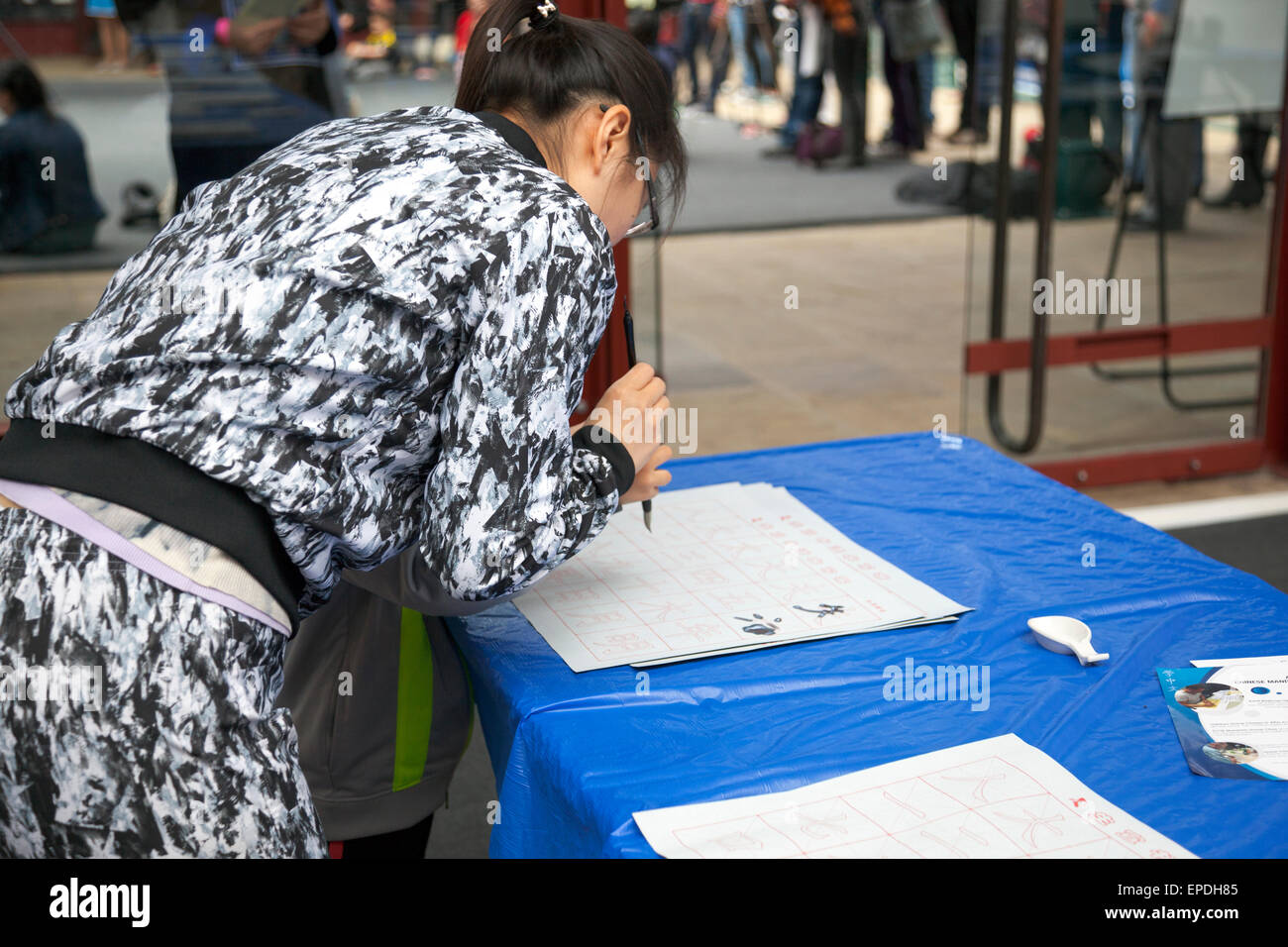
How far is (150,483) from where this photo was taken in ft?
3.00

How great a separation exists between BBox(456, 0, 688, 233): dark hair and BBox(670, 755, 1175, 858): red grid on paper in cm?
62

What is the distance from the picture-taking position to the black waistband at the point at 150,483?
2.98ft

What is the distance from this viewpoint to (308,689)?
4.62ft

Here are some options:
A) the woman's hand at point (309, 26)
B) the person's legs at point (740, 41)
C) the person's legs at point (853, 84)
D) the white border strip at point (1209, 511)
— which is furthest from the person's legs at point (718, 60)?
the woman's hand at point (309, 26)

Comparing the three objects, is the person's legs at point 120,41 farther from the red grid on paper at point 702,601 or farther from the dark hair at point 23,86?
the red grid on paper at point 702,601

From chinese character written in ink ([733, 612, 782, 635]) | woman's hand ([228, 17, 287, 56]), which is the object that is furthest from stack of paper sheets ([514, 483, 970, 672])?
woman's hand ([228, 17, 287, 56])

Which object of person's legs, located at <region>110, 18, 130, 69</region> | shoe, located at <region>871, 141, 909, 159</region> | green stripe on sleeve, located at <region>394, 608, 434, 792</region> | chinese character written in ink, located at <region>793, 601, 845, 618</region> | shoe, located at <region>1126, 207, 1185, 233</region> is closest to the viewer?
chinese character written in ink, located at <region>793, 601, 845, 618</region>

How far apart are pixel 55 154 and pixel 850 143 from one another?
6.08m

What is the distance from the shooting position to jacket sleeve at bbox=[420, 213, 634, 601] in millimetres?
996

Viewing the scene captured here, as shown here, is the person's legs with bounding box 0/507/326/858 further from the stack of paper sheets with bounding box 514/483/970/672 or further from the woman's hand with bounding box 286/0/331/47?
the woman's hand with bounding box 286/0/331/47

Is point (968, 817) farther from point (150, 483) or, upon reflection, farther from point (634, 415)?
point (150, 483)

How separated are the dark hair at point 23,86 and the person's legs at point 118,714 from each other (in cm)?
208

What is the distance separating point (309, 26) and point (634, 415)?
5.97 feet

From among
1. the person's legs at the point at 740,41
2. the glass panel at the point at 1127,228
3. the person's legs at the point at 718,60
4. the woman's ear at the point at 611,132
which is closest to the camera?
the woman's ear at the point at 611,132
